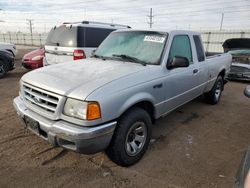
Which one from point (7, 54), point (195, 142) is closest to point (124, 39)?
point (195, 142)

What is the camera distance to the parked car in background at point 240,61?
910cm

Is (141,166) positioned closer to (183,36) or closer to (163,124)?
(163,124)

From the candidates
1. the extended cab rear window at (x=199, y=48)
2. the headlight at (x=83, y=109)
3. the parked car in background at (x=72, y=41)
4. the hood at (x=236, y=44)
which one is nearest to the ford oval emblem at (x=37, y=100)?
the headlight at (x=83, y=109)

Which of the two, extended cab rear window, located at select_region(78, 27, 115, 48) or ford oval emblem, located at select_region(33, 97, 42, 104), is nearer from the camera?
ford oval emblem, located at select_region(33, 97, 42, 104)

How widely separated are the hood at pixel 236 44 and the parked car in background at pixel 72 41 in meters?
6.35

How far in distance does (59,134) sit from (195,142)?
2447 mm

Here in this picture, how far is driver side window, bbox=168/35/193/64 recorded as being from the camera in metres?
3.78

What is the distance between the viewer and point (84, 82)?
272 cm

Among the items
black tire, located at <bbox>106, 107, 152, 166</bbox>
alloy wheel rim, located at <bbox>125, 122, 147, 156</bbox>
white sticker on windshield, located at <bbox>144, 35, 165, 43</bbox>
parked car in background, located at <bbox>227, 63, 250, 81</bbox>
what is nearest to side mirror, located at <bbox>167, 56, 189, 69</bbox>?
white sticker on windshield, located at <bbox>144, 35, 165, 43</bbox>

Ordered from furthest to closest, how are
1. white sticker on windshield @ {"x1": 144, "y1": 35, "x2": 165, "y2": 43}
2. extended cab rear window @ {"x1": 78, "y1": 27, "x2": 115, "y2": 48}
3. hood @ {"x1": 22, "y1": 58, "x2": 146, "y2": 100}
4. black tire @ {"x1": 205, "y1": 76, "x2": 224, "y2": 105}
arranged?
extended cab rear window @ {"x1": 78, "y1": 27, "x2": 115, "y2": 48} → black tire @ {"x1": 205, "y1": 76, "x2": 224, "y2": 105} → white sticker on windshield @ {"x1": 144, "y1": 35, "x2": 165, "y2": 43} → hood @ {"x1": 22, "y1": 58, "x2": 146, "y2": 100}

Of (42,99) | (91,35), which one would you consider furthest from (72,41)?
(42,99)

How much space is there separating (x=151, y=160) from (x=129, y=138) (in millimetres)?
540

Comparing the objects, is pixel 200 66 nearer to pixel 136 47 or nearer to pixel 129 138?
pixel 136 47

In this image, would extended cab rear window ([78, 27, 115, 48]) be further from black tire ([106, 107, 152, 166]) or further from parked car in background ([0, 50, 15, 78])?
black tire ([106, 107, 152, 166])
